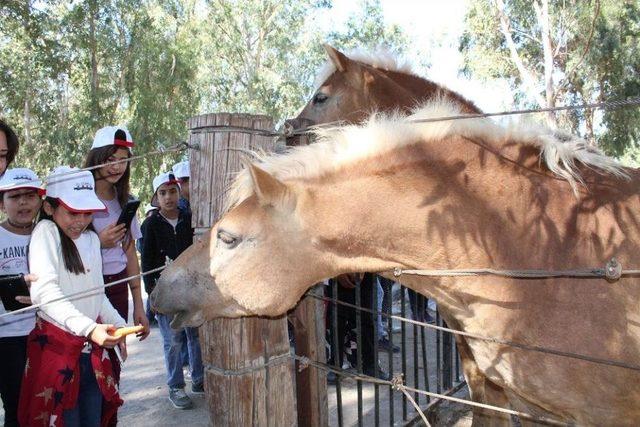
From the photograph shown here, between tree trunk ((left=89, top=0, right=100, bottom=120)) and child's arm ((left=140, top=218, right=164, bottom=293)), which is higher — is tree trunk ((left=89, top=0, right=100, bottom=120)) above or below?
above

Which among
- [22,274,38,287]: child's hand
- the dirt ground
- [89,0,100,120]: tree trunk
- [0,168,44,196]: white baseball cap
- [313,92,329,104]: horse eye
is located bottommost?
the dirt ground

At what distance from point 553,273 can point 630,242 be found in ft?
1.06

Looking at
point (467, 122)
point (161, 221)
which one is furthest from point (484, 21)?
point (467, 122)

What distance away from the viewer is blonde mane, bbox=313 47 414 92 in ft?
13.2

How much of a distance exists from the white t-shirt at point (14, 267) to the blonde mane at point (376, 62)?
2373mm

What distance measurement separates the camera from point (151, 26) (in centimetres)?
2156

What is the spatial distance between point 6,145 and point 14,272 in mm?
722

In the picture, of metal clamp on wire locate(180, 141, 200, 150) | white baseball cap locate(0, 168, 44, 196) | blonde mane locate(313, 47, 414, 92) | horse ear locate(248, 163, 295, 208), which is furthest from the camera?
blonde mane locate(313, 47, 414, 92)

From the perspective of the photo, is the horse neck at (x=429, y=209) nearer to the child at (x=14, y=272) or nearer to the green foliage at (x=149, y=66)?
the child at (x=14, y=272)

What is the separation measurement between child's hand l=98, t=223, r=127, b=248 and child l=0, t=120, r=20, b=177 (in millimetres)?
644

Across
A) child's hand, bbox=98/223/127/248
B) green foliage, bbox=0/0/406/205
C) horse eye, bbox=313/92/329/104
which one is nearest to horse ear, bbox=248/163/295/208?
child's hand, bbox=98/223/127/248

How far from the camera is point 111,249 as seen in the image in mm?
3549

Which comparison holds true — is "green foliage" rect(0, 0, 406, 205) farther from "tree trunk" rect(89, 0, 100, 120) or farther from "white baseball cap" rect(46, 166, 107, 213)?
"white baseball cap" rect(46, 166, 107, 213)

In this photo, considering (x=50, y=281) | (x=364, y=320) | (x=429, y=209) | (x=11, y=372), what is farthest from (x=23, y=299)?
(x=364, y=320)
